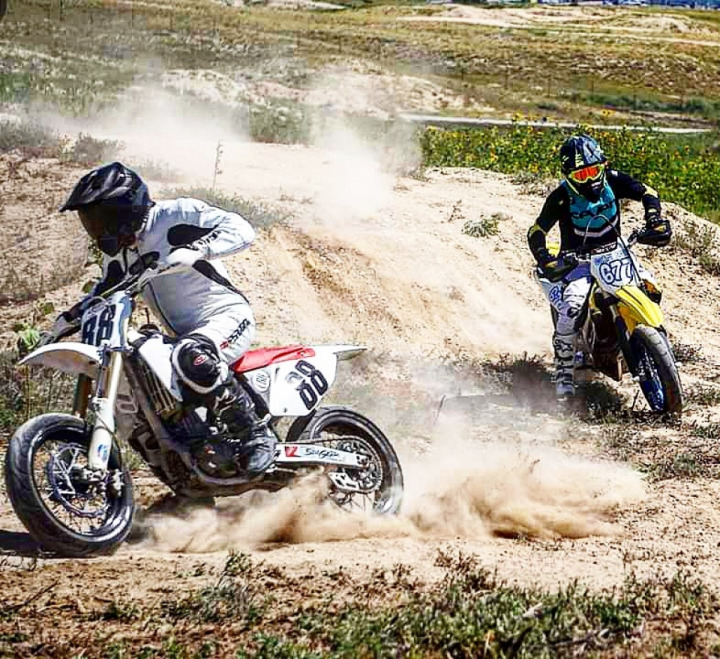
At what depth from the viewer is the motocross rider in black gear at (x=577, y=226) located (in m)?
10.3

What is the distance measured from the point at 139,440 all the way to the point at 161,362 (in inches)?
17.4

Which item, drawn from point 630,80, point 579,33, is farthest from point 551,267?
point 579,33

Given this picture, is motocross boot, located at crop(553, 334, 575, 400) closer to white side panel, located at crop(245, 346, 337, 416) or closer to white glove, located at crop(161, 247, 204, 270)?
white side panel, located at crop(245, 346, 337, 416)

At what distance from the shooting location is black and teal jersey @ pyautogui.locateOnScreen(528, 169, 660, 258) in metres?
10.4

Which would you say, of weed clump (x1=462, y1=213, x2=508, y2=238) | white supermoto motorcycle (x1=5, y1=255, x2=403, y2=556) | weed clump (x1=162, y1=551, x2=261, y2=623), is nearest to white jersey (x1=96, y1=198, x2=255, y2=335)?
white supermoto motorcycle (x1=5, y1=255, x2=403, y2=556)

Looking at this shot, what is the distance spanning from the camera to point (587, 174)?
10.5 metres

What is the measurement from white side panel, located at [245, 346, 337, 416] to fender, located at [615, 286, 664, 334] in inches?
144

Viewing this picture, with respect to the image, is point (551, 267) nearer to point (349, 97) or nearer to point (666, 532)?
point (666, 532)

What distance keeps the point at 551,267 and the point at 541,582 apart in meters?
5.06

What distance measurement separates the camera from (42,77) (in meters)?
22.8

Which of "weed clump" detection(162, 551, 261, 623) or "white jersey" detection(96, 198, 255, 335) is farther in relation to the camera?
"white jersey" detection(96, 198, 255, 335)

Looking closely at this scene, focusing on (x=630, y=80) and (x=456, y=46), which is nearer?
(x=630, y=80)

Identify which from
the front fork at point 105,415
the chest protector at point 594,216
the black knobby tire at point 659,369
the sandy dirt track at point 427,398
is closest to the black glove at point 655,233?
the chest protector at point 594,216

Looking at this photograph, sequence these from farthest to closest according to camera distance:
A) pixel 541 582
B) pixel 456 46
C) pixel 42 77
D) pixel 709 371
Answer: pixel 456 46
pixel 42 77
pixel 709 371
pixel 541 582
